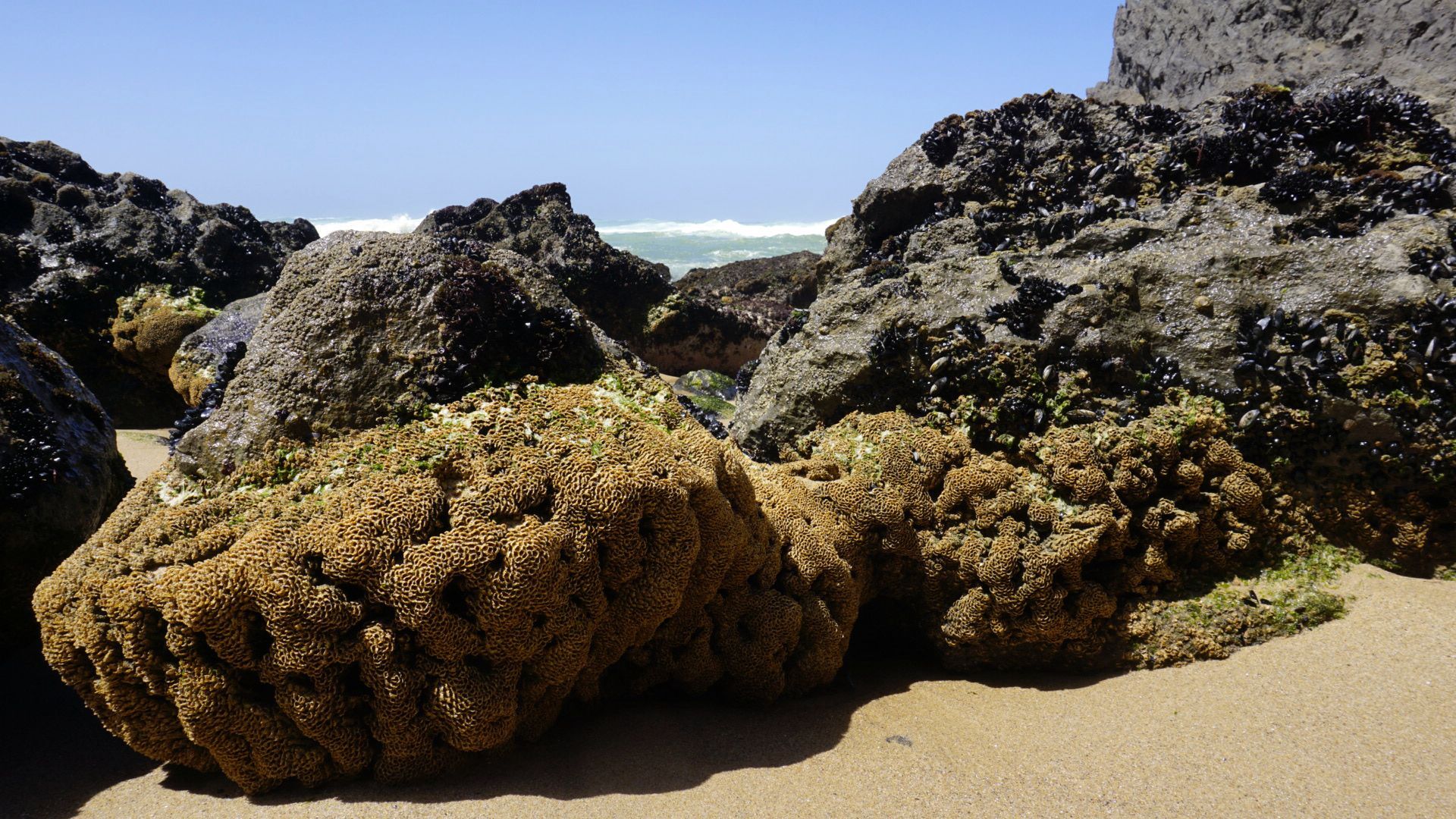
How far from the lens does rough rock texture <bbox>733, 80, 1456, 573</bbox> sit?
4.98 meters

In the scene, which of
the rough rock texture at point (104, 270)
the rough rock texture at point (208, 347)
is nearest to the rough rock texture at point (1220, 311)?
the rough rock texture at point (208, 347)

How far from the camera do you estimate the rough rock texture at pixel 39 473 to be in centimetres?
473

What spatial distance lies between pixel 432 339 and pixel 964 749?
3535 mm

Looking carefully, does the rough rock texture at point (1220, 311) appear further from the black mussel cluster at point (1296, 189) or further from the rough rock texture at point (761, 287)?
the rough rock texture at point (761, 287)

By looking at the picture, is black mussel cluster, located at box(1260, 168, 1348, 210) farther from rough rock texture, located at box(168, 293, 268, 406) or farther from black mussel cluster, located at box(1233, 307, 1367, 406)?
rough rock texture, located at box(168, 293, 268, 406)

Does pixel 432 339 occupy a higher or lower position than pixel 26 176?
lower

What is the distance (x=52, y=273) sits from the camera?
11.1 metres

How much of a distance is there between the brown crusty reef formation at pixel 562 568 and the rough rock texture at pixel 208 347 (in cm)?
539

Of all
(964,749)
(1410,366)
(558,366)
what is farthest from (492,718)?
(1410,366)

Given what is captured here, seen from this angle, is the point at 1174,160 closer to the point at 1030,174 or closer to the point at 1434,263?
the point at 1030,174

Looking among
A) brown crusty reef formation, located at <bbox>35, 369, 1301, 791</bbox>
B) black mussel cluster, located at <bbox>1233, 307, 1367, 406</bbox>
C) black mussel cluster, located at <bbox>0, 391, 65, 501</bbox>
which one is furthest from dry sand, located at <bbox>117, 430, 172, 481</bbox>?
black mussel cluster, located at <bbox>1233, 307, 1367, 406</bbox>

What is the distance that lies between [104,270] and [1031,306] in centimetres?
1226

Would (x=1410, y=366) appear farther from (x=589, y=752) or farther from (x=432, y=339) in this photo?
(x=432, y=339)

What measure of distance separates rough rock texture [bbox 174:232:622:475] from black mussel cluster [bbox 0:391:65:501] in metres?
1.32
